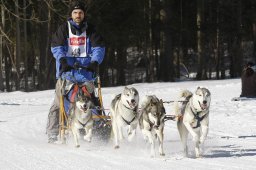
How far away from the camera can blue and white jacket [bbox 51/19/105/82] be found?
24.4 ft

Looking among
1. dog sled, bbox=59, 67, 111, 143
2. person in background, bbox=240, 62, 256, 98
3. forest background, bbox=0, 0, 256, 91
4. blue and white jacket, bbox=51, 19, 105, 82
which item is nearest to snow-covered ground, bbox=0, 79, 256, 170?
dog sled, bbox=59, 67, 111, 143

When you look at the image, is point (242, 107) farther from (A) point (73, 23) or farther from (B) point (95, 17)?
(B) point (95, 17)

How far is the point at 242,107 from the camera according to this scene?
13.8 m

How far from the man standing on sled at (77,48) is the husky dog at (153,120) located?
127 centimetres

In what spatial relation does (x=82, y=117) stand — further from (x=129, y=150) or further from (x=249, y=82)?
(x=249, y=82)

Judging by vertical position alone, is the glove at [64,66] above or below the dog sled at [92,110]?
above

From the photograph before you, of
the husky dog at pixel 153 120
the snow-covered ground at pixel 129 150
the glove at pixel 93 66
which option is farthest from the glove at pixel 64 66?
the husky dog at pixel 153 120

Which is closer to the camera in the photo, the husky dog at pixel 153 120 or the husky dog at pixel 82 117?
the husky dog at pixel 153 120

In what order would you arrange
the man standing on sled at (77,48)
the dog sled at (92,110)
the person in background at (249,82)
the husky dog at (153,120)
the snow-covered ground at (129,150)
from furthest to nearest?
the person in background at (249,82), the dog sled at (92,110), the man standing on sled at (77,48), the husky dog at (153,120), the snow-covered ground at (129,150)

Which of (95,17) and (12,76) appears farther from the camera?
(12,76)

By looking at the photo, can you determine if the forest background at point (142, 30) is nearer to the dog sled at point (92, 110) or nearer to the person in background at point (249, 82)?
the person in background at point (249, 82)

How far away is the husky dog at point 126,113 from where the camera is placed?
22.3ft

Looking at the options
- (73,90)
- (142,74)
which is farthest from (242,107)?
(142,74)

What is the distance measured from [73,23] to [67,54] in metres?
0.46
